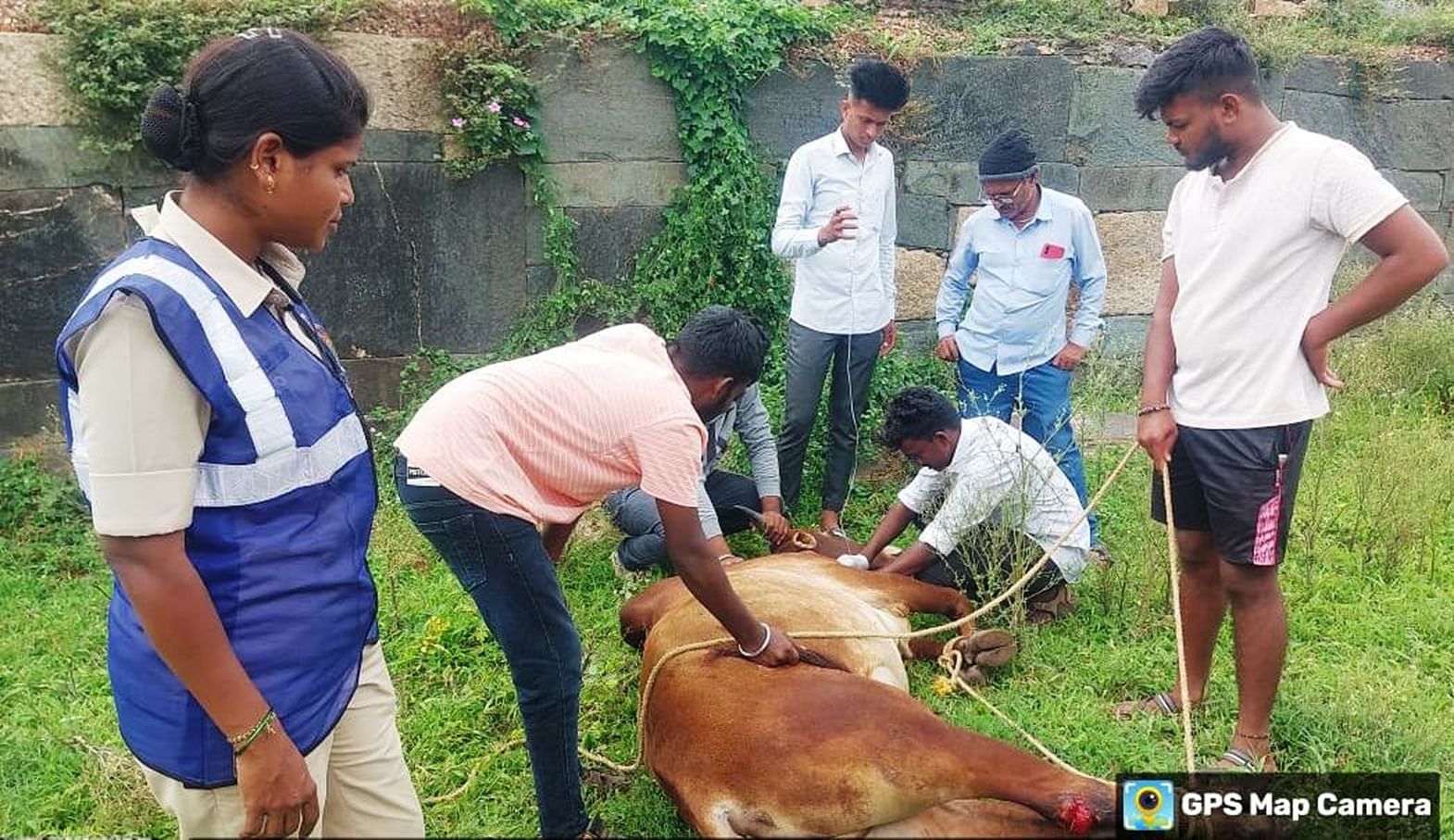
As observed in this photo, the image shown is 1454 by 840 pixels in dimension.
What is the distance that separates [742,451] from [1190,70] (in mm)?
3073

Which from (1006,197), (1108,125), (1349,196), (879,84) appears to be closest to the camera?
(1349,196)

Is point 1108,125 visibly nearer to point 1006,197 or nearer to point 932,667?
point 1006,197

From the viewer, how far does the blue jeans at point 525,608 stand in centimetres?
253

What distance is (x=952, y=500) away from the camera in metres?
4.01

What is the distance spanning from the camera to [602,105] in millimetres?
5645

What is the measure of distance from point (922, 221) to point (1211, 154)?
3484mm

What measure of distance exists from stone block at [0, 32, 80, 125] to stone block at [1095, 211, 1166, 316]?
569 cm

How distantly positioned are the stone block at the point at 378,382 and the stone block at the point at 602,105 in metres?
1.36

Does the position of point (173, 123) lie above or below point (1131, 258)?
above

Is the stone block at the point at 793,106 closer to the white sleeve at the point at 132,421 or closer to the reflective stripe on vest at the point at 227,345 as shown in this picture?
the reflective stripe on vest at the point at 227,345

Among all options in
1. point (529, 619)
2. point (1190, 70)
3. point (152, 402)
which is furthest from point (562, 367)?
point (1190, 70)

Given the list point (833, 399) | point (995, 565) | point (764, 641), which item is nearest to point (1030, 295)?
point (833, 399)

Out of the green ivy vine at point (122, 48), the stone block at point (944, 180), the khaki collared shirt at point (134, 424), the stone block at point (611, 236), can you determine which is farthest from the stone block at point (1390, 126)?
the khaki collared shirt at point (134, 424)

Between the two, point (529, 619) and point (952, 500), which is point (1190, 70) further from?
point (529, 619)
